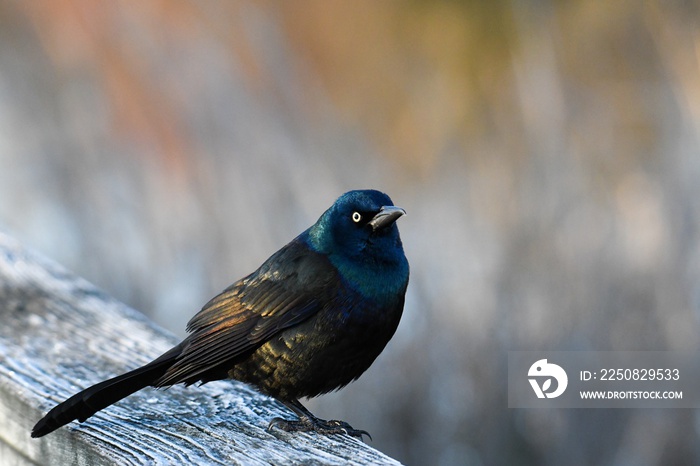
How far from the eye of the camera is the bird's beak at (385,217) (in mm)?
2434

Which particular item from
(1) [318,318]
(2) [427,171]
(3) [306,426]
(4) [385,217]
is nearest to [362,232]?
(4) [385,217]

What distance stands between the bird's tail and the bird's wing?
0.51 ft

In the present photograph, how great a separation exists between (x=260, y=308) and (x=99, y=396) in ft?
1.79

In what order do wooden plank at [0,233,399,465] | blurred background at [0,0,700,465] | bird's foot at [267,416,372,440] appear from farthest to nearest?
blurred background at [0,0,700,465]
bird's foot at [267,416,372,440]
wooden plank at [0,233,399,465]

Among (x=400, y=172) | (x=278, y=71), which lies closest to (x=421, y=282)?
(x=400, y=172)

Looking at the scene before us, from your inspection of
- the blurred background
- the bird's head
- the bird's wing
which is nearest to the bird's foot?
the bird's wing

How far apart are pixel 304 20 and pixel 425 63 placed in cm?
49

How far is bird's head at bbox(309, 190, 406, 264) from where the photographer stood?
248 cm

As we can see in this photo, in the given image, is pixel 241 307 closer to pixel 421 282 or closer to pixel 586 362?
pixel 421 282

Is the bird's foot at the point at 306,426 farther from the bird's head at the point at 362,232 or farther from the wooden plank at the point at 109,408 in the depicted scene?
the bird's head at the point at 362,232

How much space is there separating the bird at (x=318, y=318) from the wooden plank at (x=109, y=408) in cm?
7

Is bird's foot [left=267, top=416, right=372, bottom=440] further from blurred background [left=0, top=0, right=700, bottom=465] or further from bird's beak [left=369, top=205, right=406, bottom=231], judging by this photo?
blurred background [left=0, top=0, right=700, bottom=465]

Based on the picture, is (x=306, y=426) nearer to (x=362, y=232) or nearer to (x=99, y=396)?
(x=99, y=396)

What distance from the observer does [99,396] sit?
197cm
